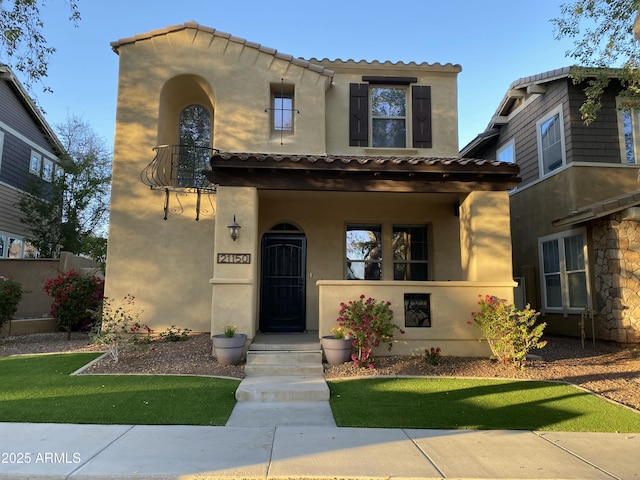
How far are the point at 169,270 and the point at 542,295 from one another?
1030 centimetres

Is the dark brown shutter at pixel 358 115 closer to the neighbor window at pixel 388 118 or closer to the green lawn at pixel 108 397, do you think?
the neighbor window at pixel 388 118

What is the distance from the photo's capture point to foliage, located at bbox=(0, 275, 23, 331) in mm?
9719

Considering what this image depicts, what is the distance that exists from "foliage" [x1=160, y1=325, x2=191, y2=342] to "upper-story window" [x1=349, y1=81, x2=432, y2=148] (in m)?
6.03

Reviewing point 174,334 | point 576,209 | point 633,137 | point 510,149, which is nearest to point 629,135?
point 633,137

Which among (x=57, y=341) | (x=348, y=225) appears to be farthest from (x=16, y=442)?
(x=348, y=225)

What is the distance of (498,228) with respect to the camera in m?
8.73

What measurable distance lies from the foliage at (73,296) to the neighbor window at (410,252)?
7271mm

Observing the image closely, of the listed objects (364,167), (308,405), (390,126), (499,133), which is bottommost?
(308,405)

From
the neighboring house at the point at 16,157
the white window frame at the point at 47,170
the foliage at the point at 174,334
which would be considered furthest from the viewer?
the white window frame at the point at 47,170

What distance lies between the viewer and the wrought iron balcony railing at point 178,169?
33.2 feet

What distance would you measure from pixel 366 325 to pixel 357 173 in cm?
304

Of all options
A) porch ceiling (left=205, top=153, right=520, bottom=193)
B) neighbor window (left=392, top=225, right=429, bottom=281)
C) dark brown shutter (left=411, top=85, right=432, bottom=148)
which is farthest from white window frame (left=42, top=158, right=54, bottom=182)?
dark brown shutter (left=411, top=85, right=432, bottom=148)

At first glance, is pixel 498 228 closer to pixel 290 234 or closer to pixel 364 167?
pixel 364 167

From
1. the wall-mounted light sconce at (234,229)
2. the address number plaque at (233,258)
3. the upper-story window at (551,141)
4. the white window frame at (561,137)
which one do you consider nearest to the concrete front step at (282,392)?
the address number plaque at (233,258)
